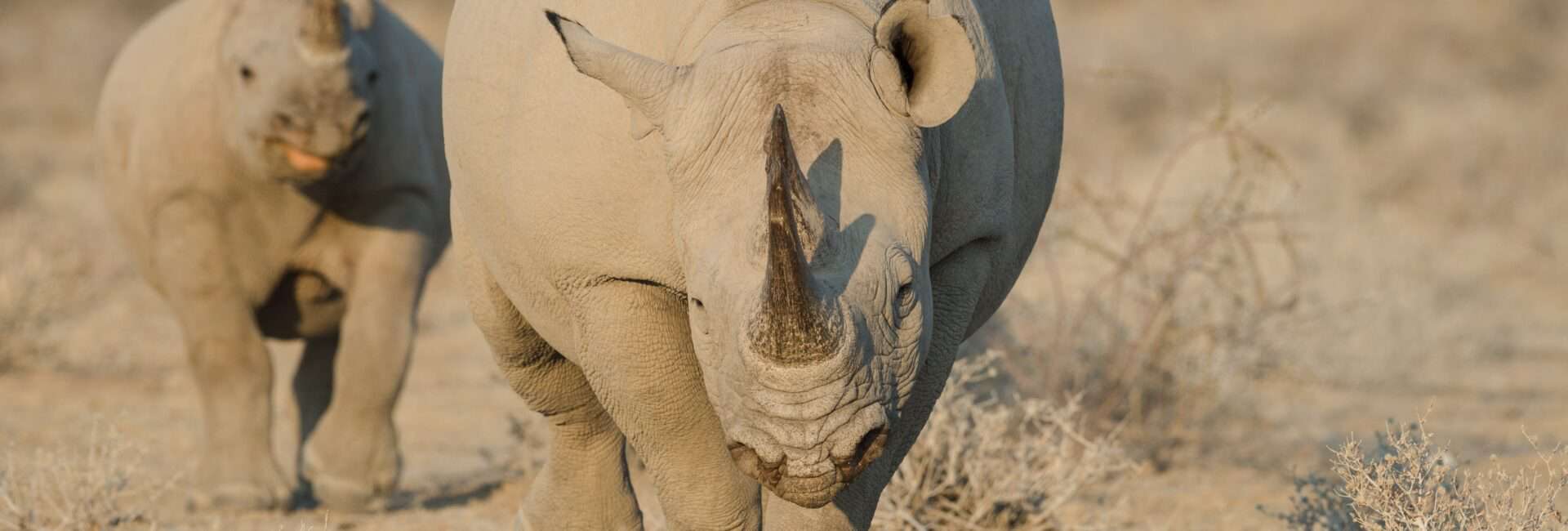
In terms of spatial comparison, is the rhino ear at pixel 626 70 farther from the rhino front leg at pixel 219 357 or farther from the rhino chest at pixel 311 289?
the rhino front leg at pixel 219 357

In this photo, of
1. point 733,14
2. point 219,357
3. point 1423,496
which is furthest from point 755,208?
point 219,357

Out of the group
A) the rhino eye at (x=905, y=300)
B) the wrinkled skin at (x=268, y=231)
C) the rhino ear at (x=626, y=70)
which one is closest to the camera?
the rhino eye at (x=905, y=300)

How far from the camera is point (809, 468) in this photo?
319 cm

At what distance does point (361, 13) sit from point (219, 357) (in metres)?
1.35

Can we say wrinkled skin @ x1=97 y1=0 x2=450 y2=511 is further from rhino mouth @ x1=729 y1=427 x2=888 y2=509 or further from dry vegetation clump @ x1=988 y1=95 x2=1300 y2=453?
rhino mouth @ x1=729 y1=427 x2=888 y2=509

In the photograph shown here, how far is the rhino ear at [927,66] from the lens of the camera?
3336mm

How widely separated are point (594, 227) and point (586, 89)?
0.83 feet

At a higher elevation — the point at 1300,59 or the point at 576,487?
the point at 1300,59

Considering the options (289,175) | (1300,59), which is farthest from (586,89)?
(1300,59)

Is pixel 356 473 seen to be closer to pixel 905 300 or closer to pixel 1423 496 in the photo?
pixel 1423 496

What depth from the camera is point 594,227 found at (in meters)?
3.75

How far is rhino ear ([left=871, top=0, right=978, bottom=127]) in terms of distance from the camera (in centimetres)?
334

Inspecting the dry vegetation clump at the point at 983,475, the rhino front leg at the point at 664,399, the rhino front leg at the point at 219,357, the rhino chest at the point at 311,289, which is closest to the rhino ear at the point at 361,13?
the rhino chest at the point at 311,289

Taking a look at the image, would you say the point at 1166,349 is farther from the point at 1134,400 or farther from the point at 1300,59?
the point at 1300,59
